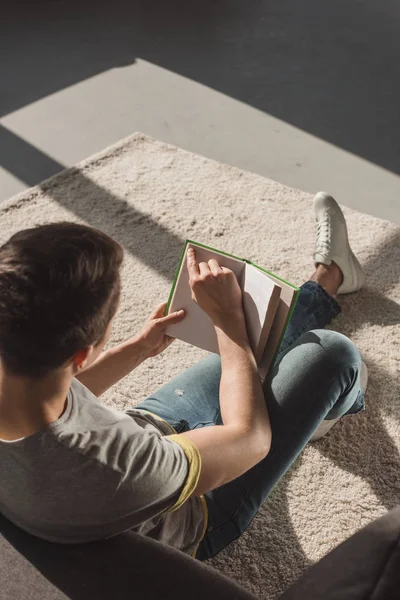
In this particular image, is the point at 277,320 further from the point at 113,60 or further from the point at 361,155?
the point at 113,60

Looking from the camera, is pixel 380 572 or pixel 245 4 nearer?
pixel 380 572

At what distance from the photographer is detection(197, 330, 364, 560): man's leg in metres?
1.10

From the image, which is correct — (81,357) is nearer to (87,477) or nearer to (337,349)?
(87,477)

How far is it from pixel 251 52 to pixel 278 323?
2.16 meters

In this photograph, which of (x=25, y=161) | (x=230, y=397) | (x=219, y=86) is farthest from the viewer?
(x=219, y=86)

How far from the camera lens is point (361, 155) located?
2.40 metres

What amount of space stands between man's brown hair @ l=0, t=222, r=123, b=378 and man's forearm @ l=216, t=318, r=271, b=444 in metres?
0.30

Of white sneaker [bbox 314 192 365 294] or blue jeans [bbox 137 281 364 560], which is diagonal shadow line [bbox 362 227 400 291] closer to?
white sneaker [bbox 314 192 365 294]

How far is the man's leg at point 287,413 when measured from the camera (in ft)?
3.61

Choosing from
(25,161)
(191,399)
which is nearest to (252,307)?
(191,399)

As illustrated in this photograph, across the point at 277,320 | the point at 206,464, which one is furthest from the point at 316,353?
the point at 206,464

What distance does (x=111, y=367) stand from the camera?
120cm

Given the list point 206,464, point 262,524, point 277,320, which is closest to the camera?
point 206,464

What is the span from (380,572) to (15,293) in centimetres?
45
